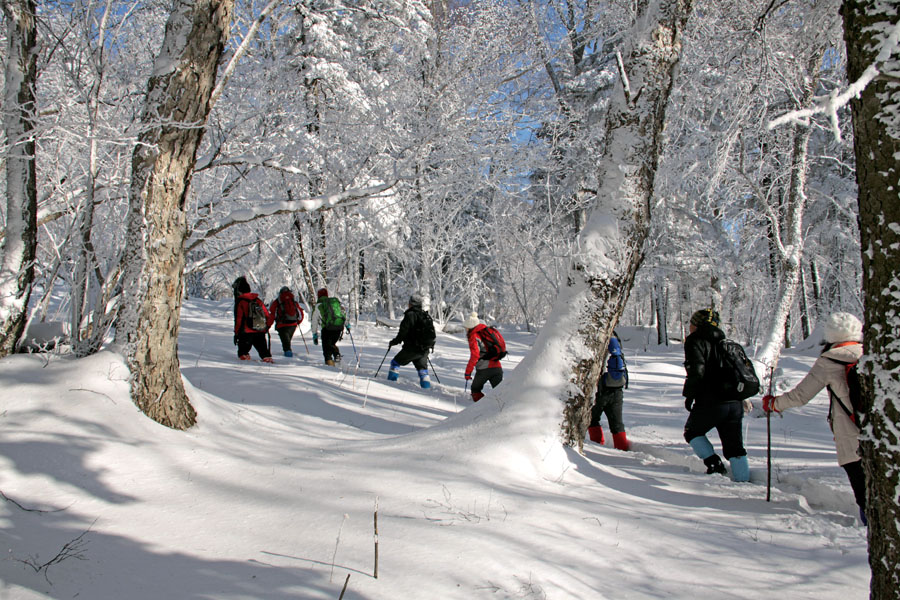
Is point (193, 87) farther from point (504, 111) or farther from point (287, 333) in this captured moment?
point (287, 333)

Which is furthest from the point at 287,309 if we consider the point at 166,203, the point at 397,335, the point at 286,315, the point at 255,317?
the point at 166,203

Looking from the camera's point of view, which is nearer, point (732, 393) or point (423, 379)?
point (732, 393)

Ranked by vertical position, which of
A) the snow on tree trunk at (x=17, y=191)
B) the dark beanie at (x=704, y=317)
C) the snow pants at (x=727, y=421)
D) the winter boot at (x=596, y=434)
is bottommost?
the winter boot at (x=596, y=434)

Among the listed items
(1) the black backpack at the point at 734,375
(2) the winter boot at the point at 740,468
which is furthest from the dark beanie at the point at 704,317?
(2) the winter boot at the point at 740,468

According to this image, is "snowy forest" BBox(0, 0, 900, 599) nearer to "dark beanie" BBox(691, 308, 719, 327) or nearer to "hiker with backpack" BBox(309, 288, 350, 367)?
"dark beanie" BBox(691, 308, 719, 327)

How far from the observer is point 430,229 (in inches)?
767

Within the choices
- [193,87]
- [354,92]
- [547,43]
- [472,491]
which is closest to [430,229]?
[354,92]

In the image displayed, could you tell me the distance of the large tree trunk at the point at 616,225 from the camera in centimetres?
465

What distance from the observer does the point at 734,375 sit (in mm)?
4828

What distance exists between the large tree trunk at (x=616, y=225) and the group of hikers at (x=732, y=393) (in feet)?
3.08

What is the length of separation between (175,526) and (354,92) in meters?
13.1

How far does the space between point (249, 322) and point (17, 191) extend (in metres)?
5.40

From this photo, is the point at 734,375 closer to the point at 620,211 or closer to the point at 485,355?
the point at 620,211

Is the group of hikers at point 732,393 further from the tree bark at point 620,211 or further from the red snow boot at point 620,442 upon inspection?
the tree bark at point 620,211
